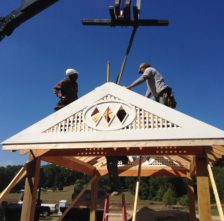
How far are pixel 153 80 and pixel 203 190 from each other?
8.89 feet

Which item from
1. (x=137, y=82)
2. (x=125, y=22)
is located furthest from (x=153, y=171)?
(x=125, y=22)

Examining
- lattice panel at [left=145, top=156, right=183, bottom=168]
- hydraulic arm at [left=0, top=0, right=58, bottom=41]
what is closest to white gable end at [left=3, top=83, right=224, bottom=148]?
lattice panel at [left=145, top=156, right=183, bottom=168]

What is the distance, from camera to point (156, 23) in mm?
7629

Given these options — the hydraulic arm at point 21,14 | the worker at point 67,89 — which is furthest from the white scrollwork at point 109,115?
the hydraulic arm at point 21,14

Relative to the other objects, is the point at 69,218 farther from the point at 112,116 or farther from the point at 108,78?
the point at 112,116

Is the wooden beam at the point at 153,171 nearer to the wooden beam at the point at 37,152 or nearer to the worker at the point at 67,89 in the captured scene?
the worker at the point at 67,89

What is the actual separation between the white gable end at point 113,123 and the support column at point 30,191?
0.68 m

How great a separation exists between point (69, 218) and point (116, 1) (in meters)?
13.4

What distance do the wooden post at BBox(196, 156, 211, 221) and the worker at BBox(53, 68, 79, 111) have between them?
10.8 feet

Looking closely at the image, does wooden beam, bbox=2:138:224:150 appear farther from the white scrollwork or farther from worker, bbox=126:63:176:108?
worker, bbox=126:63:176:108

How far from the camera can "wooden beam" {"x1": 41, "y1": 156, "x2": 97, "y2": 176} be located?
6345 mm

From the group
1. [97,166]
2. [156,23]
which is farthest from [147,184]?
[156,23]

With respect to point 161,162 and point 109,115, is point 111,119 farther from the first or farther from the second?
point 161,162

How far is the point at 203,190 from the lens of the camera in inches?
181
